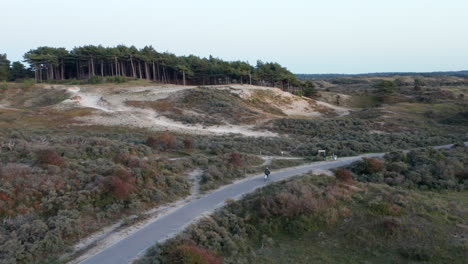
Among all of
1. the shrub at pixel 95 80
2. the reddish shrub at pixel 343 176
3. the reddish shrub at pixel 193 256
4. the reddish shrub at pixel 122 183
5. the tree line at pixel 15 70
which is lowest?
the reddish shrub at pixel 193 256

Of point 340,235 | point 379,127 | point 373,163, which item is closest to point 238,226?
point 340,235

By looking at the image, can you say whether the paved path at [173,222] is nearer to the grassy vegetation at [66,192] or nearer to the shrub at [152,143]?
the grassy vegetation at [66,192]

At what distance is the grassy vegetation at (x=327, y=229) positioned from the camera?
36.0 ft

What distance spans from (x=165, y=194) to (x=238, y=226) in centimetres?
465

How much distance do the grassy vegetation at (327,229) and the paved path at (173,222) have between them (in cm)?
64

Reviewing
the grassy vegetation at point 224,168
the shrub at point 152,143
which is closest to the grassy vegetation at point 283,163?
the grassy vegetation at point 224,168

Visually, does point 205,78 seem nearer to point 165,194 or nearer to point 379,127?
point 379,127

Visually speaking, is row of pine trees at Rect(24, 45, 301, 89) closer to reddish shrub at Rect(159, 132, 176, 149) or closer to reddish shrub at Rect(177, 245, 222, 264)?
reddish shrub at Rect(159, 132, 176, 149)

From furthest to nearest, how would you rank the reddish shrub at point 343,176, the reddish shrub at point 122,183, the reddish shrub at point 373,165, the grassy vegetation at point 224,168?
the reddish shrub at point 373,165 → the grassy vegetation at point 224,168 → the reddish shrub at point 343,176 → the reddish shrub at point 122,183

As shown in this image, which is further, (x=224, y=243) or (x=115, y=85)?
(x=115, y=85)

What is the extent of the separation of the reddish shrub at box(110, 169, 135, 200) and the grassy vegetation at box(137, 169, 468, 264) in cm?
415

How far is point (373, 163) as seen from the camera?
21.2 metres

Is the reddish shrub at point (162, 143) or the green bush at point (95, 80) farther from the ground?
the green bush at point (95, 80)

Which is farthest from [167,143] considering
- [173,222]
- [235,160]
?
[173,222]
